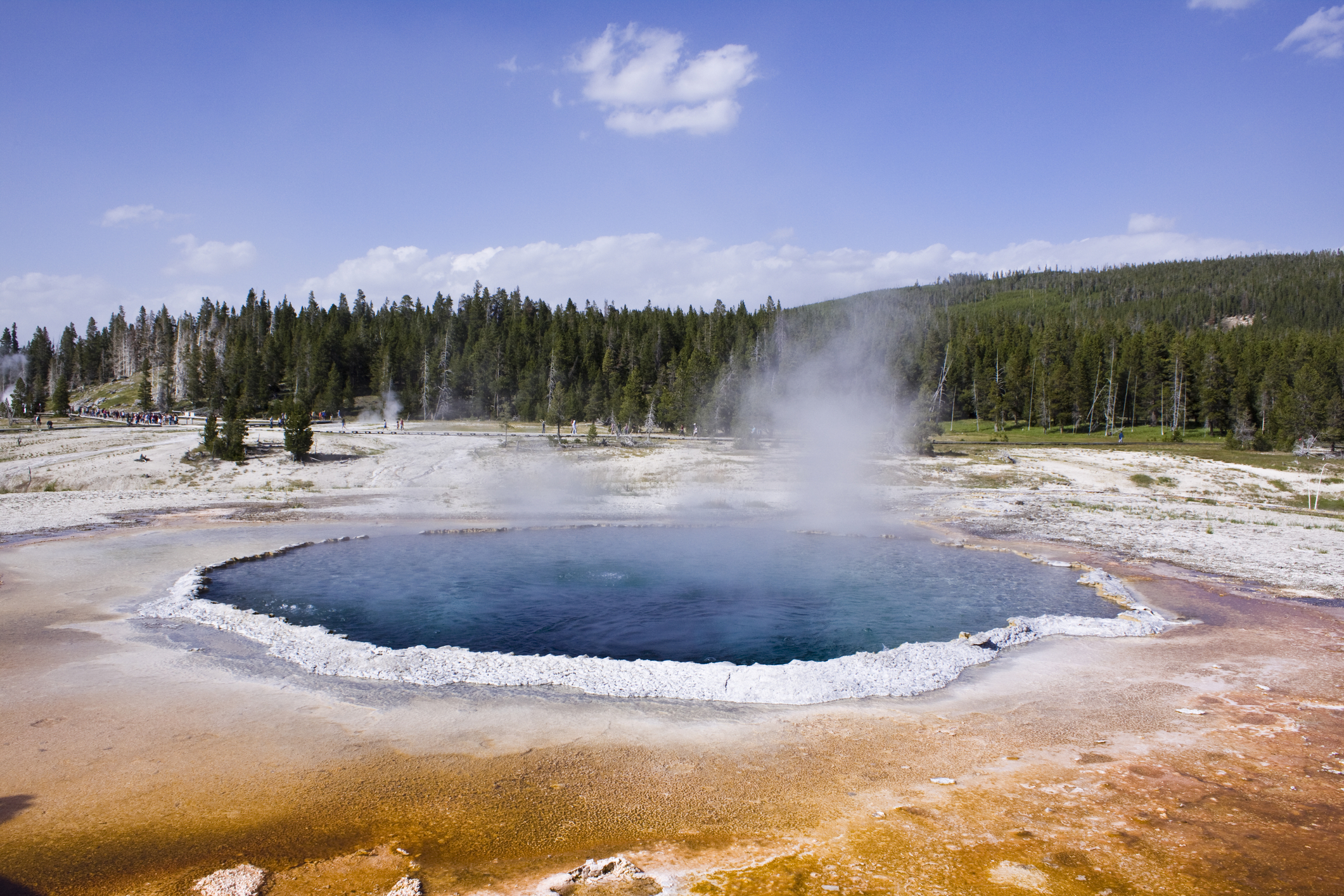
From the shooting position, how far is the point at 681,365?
207 ft

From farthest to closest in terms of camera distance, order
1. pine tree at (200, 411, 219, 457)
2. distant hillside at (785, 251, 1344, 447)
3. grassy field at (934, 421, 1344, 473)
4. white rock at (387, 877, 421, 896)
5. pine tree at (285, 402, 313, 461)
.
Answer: distant hillside at (785, 251, 1344, 447), grassy field at (934, 421, 1344, 473), pine tree at (200, 411, 219, 457), pine tree at (285, 402, 313, 461), white rock at (387, 877, 421, 896)

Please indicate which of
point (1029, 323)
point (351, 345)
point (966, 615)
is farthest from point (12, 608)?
point (1029, 323)

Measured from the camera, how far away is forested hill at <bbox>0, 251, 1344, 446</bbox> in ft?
181

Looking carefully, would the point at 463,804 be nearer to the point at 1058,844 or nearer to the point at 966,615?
the point at 1058,844

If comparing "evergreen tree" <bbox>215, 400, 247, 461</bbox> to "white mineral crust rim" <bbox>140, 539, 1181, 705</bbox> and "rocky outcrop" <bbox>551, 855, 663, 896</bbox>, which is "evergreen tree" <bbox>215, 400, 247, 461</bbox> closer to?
"white mineral crust rim" <bbox>140, 539, 1181, 705</bbox>

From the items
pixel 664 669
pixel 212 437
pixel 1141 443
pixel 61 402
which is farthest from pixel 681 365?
pixel 664 669

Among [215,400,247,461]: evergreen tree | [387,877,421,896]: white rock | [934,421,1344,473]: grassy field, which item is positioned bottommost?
[387,877,421,896]: white rock

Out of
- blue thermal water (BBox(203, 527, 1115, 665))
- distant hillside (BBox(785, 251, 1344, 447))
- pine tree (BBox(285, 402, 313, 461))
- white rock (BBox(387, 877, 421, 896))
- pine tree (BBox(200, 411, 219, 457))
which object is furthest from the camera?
distant hillside (BBox(785, 251, 1344, 447))

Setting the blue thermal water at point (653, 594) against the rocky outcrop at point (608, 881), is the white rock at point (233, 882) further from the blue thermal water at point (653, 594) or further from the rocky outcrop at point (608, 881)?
the blue thermal water at point (653, 594)

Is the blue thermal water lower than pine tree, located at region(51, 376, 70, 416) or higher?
lower

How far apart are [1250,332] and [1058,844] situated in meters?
106

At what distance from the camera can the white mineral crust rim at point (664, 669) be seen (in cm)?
845

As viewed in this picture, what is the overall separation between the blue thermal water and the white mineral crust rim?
2.64 feet

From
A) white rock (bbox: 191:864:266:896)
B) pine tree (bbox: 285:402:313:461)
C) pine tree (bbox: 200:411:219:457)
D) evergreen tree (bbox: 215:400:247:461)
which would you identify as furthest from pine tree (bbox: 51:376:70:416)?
white rock (bbox: 191:864:266:896)
